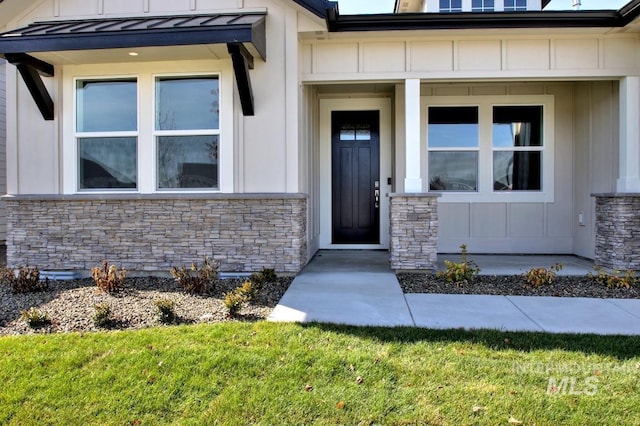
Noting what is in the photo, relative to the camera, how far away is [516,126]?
7.69 m

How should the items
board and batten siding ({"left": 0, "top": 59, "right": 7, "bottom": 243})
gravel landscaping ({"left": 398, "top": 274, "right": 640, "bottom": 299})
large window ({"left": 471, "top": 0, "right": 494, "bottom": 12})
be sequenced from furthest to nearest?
1. large window ({"left": 471, "top": 0, "right": 494, "bottom": 12})
2. board and batten siding ({"left": 0, "top": 59, "right": 7, "bottom": 243})
3. gravel landscaping ({"left": 398, "top": 274, "right": 640, "bottom": 299})

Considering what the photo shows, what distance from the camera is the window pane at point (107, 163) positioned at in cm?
609

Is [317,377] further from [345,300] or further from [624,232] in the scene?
[624,232]

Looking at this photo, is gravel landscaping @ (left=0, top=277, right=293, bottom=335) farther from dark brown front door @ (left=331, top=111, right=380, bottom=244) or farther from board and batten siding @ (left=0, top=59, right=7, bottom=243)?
board and batten siding @ (left=0, top=59, right=7, bottom=243)

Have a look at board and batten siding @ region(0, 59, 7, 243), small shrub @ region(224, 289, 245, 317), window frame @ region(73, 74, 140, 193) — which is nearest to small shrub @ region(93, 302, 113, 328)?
small shrub @ region(224, 289, 245, 317)

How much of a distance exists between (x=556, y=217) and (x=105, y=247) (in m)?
7.99

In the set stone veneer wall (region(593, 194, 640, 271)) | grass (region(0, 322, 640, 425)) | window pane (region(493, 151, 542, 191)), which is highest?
window pane (region(493, 151, 542, 191))

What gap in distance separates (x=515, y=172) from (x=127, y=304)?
7.04 metres

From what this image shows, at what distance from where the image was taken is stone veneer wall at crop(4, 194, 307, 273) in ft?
19.2

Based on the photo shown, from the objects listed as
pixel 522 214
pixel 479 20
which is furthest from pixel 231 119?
pixel 522 214

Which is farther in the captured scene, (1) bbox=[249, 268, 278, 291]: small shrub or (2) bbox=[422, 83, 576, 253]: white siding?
(2) bbox=[422, 83, 576, 253]: white siding

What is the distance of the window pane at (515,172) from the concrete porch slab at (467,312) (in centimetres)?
361

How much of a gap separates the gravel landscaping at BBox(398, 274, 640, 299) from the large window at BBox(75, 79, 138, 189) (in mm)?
4530

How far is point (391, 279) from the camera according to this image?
18.5ft
